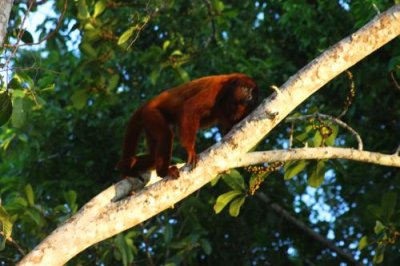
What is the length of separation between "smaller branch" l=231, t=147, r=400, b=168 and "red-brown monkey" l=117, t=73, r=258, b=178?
1.16 metres

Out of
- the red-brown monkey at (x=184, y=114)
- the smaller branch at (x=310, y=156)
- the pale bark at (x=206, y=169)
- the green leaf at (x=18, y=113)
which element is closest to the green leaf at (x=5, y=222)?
the pale bark at (x=206, y=169)

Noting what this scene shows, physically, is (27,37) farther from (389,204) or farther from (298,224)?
(298,224)

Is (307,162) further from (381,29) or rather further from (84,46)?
(84,46)

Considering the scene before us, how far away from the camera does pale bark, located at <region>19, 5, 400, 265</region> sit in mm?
4043

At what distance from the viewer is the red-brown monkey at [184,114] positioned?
583 cm

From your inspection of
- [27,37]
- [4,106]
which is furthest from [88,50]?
[4,106]

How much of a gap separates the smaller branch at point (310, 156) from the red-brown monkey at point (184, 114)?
1158 mm

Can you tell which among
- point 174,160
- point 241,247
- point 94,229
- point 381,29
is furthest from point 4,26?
point 241,247

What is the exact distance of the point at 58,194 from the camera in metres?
8.71

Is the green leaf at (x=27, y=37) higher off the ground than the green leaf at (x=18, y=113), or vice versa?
the green leaf at (x=27, y=37)

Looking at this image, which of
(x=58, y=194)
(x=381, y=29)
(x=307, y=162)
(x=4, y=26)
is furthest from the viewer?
(x=58, y=194)

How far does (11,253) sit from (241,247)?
9.37 feet

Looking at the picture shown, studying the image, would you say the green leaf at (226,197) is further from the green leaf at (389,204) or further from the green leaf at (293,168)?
the green leaf at (389,204)

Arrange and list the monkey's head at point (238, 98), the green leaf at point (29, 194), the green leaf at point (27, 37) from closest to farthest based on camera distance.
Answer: the green leaf at point (27, 37), the monkey's head at point (238, 98), the green leaf at point (29, 194)
